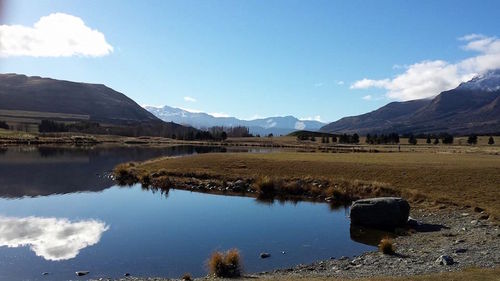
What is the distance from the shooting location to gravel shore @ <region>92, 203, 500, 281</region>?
854 inches

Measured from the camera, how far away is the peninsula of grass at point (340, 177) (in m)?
43.6

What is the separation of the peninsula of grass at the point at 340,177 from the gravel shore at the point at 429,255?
403 cm


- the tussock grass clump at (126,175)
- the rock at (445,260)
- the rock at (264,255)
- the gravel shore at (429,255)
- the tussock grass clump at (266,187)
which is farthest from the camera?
the tussock grass clump at (126,175)

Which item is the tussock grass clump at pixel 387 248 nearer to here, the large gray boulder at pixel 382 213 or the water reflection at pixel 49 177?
the large gray boulder at pixel 382 213

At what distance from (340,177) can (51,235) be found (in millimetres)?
32715

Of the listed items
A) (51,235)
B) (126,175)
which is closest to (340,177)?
(126,175)

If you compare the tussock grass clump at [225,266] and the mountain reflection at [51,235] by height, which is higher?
the tussock grass clump at [225,266]

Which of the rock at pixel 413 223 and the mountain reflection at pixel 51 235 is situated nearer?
the mountain reflection at pixel 51 235

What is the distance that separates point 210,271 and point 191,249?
6619 mm

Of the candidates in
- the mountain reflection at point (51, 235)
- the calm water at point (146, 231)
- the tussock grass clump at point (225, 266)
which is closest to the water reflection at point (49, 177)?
the calm water at point (146, 231)

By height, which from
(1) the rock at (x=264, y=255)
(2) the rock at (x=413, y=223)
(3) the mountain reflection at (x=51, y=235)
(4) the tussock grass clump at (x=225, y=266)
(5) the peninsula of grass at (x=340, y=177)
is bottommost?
(1) the rock at (x=264, y=255)

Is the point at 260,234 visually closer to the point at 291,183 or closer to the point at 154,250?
the point at 154,250

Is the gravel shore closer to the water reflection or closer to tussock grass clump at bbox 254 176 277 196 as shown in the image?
tussock grass clump at bbox 254 176 277 196

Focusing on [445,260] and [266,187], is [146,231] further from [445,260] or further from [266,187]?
[266,187]
